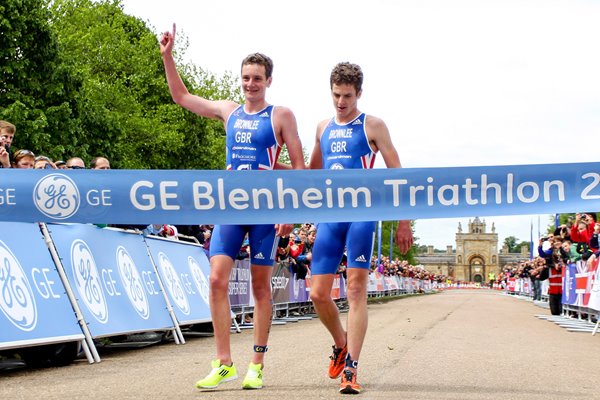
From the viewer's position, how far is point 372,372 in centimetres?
789

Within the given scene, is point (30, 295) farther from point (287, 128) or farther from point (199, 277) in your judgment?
point (199, 277)

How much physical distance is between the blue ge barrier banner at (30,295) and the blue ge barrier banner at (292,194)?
Answer: 1358 mm

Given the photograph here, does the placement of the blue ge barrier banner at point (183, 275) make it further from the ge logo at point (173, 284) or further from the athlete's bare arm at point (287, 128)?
the athlete's bare arm at point (287, 128)

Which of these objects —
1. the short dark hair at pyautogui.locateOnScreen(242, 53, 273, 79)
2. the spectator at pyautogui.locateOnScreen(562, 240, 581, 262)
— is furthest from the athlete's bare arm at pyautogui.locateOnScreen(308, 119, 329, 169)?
the spectator at pyautogui.locateOnScreen(562, 240, 581, 262)

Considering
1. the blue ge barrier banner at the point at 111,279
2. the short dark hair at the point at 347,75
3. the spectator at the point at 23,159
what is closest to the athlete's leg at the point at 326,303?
the short dark hair at the point at 347,75

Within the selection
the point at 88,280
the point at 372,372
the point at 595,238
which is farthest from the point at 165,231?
the point at 595,238

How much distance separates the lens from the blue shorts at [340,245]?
6773 millimetres

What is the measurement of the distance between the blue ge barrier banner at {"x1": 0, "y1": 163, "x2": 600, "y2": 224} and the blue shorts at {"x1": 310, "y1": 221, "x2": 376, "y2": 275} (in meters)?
0.09

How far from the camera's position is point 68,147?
35.1 m

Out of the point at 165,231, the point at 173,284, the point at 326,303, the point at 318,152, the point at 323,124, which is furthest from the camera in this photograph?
the point at 165,231

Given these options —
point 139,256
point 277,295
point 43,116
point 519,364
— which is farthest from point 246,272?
point 43,116

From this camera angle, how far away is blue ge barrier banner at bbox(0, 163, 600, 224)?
700 centimetres

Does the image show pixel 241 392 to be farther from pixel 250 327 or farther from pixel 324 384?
pixel 250 327

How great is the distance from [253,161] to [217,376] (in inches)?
62.8
